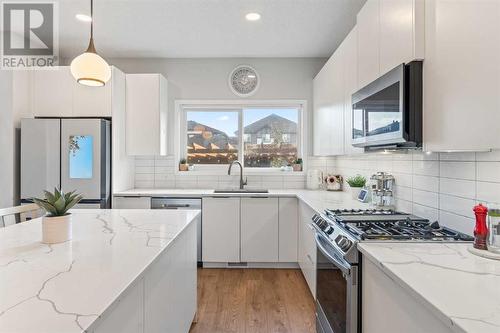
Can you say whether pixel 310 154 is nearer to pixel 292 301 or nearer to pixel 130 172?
pixel 292 301

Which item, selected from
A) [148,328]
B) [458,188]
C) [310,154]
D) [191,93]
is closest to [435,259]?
[458,188]

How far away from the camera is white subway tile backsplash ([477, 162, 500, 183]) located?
137cm

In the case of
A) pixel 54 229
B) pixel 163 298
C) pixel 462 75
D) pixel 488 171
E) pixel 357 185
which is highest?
pixel 462 75

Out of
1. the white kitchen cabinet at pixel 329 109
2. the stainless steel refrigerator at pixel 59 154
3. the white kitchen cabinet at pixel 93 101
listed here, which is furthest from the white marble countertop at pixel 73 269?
the white kitchen cabinet at pixel 93 101

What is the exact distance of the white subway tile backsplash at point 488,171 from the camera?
1372mm

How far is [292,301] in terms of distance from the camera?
9.04 feet

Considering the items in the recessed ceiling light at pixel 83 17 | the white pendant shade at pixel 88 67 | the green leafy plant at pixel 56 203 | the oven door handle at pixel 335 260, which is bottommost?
the oven door handle at pixel 335 260

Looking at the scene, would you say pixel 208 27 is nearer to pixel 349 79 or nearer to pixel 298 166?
pixel 349 79

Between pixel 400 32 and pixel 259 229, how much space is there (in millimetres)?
2468

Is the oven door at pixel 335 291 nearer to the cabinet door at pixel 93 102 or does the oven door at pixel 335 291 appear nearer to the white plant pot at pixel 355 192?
the white plant pot at pixel 355 192

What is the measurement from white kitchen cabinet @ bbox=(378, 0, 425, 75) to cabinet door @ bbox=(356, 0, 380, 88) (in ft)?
0.24

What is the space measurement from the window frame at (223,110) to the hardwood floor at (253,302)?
4.28 ft

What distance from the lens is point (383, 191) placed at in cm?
243

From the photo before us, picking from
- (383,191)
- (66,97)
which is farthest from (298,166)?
(66,97)
